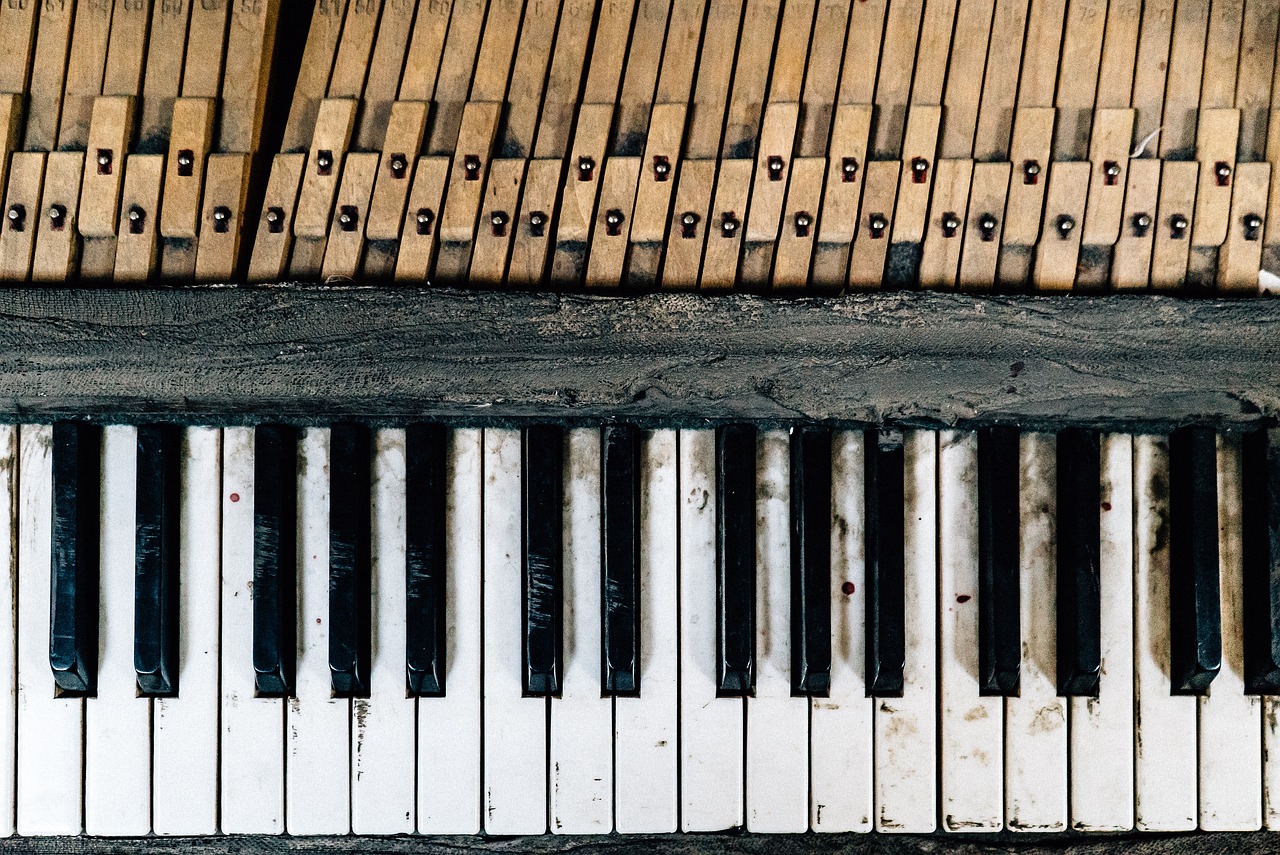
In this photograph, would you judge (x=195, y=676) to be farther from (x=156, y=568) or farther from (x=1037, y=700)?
(x=1037, y=700)

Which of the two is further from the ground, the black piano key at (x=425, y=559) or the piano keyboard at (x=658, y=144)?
the piano keyboard at (x=658, y=144)

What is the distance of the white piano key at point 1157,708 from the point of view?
1768mm

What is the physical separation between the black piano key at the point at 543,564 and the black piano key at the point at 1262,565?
128 cm

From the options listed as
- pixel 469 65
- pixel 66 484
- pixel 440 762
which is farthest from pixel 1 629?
pixel 469 65

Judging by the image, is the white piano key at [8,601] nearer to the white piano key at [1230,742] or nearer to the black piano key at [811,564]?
the black piano key at [811,564]

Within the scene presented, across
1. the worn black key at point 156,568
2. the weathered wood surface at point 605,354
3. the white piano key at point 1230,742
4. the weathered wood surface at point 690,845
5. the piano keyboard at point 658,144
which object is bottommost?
the weathered wood surface at point 690,845

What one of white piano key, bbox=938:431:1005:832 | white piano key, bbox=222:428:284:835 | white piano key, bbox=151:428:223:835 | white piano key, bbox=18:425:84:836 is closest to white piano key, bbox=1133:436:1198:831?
white piano key, bbox=938:431:1005:832

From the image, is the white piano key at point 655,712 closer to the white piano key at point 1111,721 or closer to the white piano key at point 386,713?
the white piano key at point 386,713

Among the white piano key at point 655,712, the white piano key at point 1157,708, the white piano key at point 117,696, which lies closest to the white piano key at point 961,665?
the white piano key at point 1157,708

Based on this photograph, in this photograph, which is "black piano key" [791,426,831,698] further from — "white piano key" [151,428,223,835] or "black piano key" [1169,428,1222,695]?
"white piano key" [151,428,223,835]

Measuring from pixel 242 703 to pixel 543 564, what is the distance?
0.62 meters

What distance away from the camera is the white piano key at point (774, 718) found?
176 cm

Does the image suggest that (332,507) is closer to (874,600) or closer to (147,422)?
(147,422)

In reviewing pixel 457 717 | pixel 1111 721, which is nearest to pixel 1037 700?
pixel 1111 721
